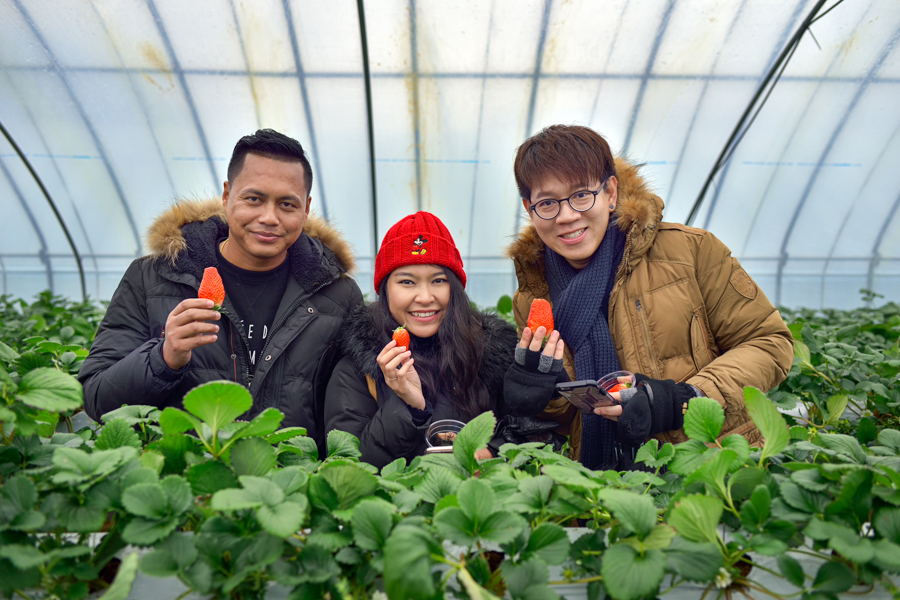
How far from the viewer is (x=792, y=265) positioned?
8.18 m

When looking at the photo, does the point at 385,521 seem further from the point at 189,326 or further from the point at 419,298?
the point at 419,298

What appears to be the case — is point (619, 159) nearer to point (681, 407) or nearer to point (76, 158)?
point (681, 407)

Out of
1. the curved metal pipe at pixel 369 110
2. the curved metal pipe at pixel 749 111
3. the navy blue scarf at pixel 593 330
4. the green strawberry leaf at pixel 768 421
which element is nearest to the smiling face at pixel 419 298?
the navy blue scarf at pixel 593 330

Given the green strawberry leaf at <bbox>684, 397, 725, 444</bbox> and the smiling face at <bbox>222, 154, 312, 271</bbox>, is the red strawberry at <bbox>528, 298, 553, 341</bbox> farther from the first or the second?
the smiling face at <bbox>222, 154, 312, 271</bbox>

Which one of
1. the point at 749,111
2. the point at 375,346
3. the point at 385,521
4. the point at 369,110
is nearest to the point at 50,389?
the point at 385,521

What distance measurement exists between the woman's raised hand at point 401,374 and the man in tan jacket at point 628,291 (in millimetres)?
351

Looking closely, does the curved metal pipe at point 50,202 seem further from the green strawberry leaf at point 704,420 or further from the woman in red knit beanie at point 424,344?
the green strawberry leaf at point 704,420

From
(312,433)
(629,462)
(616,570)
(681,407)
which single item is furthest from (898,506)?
(312,433)

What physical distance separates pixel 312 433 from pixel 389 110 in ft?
15.1

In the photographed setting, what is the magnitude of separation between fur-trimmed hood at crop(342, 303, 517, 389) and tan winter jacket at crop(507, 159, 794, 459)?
28 cm

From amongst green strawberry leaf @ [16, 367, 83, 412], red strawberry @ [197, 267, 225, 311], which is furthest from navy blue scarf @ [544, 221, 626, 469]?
green strawberry leaf @ [16, 367, 83, 412]

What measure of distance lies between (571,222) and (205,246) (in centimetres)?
159

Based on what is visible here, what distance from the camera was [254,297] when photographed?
247 centimetres

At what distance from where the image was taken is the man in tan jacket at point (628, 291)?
6.79 feet
